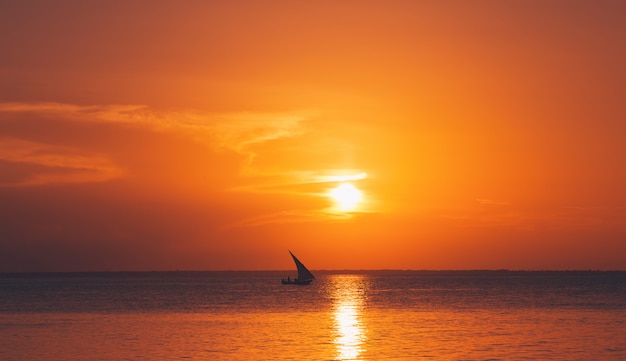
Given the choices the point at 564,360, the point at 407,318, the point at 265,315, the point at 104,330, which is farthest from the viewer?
the point at 265,315

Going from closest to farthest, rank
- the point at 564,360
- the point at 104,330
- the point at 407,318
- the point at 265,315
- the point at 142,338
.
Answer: the point at 564,360 < the point at 142,338 < the point at 104,330 < the point at 407,318 < the point at 265,315

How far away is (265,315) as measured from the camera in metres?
74.3

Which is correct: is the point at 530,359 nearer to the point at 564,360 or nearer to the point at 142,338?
the point at 564,360

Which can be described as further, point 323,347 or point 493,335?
point 493,335

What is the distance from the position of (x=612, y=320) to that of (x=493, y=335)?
17.5 metres

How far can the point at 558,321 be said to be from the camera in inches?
2547

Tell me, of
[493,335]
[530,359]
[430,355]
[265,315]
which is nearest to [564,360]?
[530,359]

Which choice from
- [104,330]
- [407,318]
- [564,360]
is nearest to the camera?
[564,360]

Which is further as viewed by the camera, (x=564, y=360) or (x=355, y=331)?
(x=355, y=331)

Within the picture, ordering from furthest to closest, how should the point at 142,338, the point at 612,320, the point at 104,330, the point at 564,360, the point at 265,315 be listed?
the point at 265,315, the point at 612,320, the point at 104,330, the point at 142,338, the point at 564,360

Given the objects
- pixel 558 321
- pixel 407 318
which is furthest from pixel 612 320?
pixel 407 318

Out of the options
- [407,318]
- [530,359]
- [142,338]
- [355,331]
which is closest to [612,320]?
[407,318]

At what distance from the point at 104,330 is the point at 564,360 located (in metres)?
33.4

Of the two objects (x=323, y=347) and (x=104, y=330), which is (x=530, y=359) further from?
(x=104, y=330)
